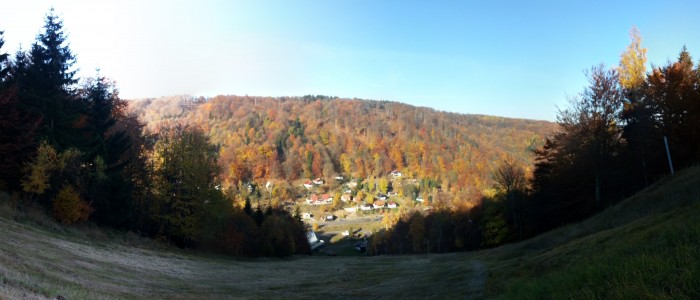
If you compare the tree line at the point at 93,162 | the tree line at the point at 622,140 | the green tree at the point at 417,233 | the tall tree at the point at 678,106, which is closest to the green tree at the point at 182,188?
the tree line at the point at 93,162

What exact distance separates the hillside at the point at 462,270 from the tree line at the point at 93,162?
4.37 meters

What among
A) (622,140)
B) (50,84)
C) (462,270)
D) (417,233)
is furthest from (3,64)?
(417,233)

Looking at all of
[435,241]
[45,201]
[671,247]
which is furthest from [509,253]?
[435,241]

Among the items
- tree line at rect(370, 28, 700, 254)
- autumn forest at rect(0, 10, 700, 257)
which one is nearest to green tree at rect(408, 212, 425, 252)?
autumn forest at rect(0, 10, 700, 257)

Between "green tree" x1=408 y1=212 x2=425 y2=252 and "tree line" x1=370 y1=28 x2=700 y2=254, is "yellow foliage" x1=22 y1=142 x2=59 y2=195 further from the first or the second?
"green tree" x1=408 y1=212 x2=425 y2=252

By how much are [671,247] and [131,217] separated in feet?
147

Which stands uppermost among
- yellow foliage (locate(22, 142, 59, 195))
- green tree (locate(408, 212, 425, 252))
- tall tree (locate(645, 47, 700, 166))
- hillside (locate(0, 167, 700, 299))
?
tall tree (locate(645, 47, 700, 166))

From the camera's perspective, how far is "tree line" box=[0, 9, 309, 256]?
32.8m

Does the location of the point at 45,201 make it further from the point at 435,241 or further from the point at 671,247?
the point at 435,241

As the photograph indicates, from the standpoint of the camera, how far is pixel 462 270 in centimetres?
2398

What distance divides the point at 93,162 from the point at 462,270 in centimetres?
3302

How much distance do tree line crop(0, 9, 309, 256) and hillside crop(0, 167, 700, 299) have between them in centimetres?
437

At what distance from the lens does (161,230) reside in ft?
150

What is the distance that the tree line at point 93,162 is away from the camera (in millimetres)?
32781
